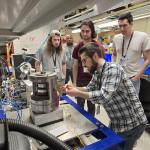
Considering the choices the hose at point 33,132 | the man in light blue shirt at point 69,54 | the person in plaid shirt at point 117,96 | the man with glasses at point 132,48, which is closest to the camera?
the hose at point 33,132

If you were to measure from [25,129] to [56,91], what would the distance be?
0.77 meters

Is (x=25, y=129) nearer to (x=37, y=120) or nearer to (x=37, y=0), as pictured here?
(x=37, y=0)

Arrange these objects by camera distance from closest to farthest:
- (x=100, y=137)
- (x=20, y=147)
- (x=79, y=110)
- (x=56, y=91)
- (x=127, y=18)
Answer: (x=20, y=147)
(x=100, y=137)
(x=56, y=91)
(x=79, y=110)
(x=127, y=18)

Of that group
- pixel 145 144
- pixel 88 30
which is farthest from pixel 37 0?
pixel 145 144

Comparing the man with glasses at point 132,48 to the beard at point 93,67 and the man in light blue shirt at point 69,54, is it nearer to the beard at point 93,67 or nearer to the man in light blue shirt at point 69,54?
the beard at point 93,67

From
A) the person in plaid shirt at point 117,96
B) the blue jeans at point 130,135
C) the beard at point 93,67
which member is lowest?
the blue jeans at point 130,135

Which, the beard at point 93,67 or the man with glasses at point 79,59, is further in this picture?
the man with glasses at point 79,59

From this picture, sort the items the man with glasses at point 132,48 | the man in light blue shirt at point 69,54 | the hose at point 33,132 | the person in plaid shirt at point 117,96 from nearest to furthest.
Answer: the hose at point 33,132, the person in plaid shirt at point 117,96, the man with glasses at point 132,48, the man in light blue shirt at point 69,54

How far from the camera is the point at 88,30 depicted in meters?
2.15

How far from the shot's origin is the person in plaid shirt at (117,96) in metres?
1.25

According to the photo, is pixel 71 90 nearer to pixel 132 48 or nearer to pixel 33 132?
pixel 33 132

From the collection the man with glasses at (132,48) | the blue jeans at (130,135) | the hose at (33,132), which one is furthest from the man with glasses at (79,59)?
the hose at (33,132)

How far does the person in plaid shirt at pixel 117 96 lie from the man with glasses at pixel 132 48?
0.82 m

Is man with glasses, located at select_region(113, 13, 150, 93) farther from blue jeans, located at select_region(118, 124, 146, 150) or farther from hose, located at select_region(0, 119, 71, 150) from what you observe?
hose, located at select_region(0, 119, 71, 150)
